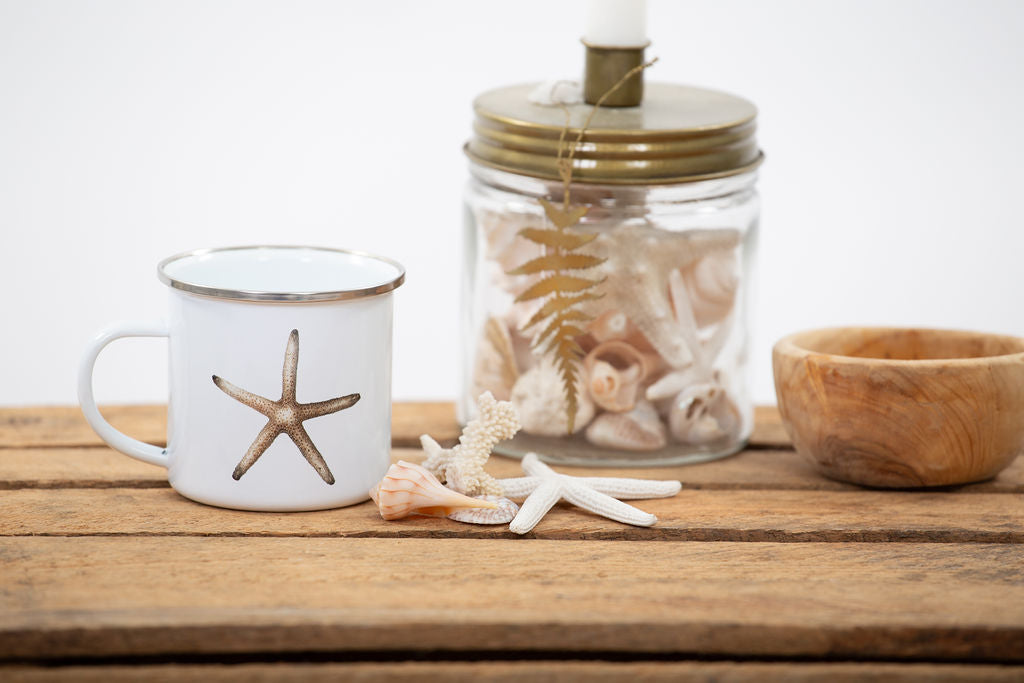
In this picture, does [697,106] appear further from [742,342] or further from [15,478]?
[15,478]

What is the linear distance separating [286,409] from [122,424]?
1.05 feet

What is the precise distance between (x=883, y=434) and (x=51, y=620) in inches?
21.9

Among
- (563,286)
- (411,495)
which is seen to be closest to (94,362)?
(411,495)

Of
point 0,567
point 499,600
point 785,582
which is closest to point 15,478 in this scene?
point 0,567

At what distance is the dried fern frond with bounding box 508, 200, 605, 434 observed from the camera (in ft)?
2.99

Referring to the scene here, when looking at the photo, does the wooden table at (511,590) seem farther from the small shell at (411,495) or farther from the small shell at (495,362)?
the small shell at (495,362)

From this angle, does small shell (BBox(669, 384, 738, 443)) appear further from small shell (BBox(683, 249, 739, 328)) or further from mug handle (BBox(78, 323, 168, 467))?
mug handle (BBox(78, 323, 168, 467))

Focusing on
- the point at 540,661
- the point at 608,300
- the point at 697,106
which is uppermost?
the point at 697,106

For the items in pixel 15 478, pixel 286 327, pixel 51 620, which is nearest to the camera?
pixel 51 620

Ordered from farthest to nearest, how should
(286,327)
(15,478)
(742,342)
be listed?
(742,342) < (15,478) < (286,327)

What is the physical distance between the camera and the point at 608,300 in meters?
0.92

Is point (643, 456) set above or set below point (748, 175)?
below

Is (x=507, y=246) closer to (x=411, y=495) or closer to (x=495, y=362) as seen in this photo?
(x=495, y=362)

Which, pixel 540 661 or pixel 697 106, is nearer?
pixel 540 661
